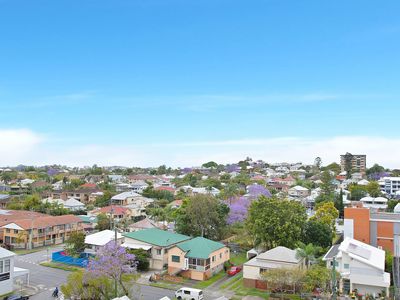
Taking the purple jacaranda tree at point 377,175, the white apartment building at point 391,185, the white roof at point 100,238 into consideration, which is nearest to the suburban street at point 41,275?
the white roof at point 100,238

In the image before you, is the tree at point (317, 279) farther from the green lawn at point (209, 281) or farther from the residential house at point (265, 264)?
the green lawn at point (209, 281)

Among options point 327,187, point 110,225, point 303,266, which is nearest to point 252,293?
point 303,266

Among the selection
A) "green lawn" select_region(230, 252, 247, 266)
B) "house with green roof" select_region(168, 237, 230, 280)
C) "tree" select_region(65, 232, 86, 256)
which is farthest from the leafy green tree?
"tree" select_region(65, 232, 86, 256)

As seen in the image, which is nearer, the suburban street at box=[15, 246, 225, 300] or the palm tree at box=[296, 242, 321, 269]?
the suburban street at box=[15, 246, 225, 300]

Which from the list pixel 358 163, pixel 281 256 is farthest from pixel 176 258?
pixel 358 163

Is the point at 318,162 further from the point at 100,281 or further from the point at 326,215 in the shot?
the point at 100,281

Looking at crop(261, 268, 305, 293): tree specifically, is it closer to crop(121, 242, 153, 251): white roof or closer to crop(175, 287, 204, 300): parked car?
crop(175, 287, 204, 300): parked car
